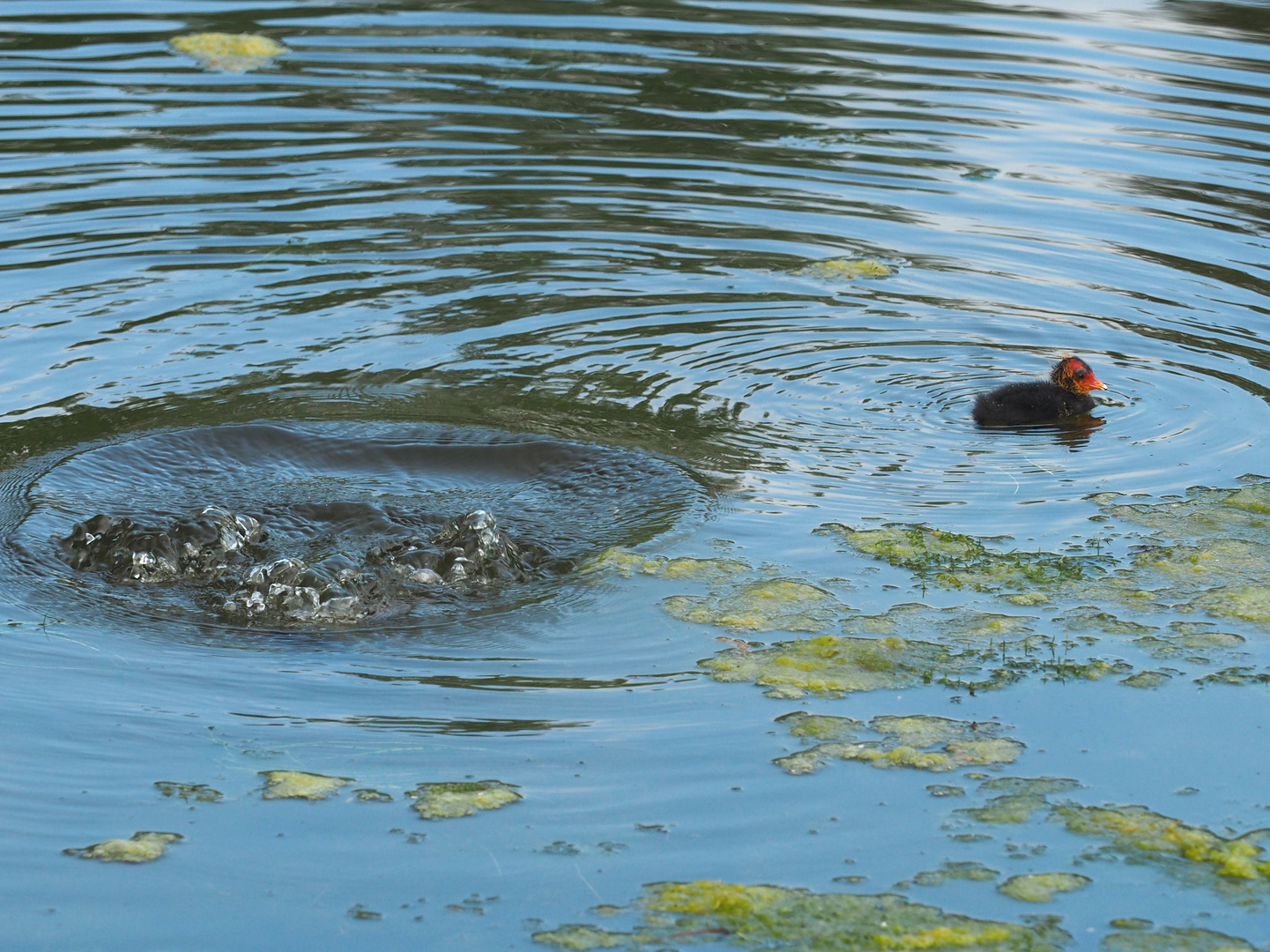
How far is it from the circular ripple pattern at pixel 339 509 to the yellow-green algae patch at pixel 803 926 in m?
2.16

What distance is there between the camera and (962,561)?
7.20 m

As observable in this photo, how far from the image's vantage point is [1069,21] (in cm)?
1841

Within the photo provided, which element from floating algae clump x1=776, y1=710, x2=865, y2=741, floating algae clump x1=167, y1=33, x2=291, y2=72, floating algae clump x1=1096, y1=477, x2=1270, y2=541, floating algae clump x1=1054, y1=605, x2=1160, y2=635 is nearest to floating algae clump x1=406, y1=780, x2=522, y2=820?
floating algae clump x1=776, y1=710, x2=865, y2=741

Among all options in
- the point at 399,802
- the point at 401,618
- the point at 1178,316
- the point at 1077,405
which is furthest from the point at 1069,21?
the point at 399,802

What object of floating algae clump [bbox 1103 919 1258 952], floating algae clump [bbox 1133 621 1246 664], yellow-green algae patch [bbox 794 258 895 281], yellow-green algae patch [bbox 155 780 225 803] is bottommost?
floating algae clump [bbox 1103 919 1258 952]

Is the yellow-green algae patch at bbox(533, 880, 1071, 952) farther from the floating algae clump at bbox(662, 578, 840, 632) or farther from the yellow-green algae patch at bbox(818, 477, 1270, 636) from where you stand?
the yellow-green algae patch at bbox(818, 477, 1270, 636)

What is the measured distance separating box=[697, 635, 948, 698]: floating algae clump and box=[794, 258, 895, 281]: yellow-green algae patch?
205 inches

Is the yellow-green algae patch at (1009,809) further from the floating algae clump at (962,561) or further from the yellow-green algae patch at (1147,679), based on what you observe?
the floating algae clump at (962,561)

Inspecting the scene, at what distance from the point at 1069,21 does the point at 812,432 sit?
1172 centimetres

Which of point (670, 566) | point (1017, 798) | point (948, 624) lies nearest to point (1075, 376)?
point (948, 624)

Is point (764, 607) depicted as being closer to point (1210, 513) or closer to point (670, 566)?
point (670, 566)

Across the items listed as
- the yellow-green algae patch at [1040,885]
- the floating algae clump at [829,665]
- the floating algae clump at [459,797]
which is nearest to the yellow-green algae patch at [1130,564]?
the floating algae clump at [829,665]

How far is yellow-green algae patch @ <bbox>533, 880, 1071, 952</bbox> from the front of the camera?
462 cm

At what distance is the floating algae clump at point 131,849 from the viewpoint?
16.4ft
